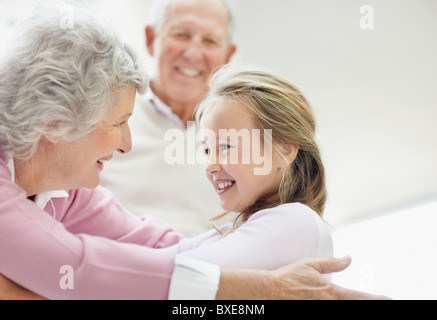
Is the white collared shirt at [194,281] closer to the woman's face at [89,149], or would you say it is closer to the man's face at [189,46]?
the woman's face at [89,149]

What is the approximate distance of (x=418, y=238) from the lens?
1.43 m

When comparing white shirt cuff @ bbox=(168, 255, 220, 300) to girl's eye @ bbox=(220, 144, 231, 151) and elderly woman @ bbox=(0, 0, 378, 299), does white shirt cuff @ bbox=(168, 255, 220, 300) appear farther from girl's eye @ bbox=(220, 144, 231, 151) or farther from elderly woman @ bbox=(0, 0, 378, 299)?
girl's eye @ bbox=(220, 144, 231, 151)

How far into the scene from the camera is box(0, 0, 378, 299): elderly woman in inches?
36.1

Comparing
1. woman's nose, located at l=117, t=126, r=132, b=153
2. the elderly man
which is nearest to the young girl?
woman's nose, located at l=117, t=126, r=132, b=153

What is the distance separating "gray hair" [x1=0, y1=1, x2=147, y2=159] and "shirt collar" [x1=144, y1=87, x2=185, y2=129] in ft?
3.12

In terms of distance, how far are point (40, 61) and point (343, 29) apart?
1493 millimetres

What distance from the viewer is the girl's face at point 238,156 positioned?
1.19 m

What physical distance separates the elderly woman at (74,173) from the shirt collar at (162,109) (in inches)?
32.7

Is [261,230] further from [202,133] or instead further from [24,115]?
[24,115]

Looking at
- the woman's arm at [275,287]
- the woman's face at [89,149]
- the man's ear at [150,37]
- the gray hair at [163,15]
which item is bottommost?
the woman's arm at [275,287]

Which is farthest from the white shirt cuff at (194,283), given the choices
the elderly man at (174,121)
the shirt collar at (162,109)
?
the shirt collar at (162,109)

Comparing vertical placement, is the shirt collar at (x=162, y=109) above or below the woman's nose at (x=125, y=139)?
above
